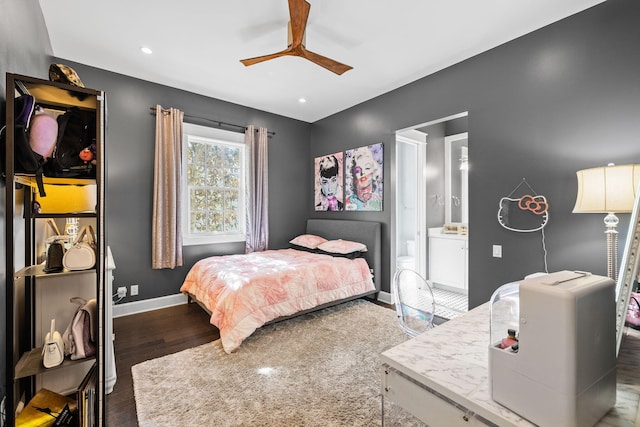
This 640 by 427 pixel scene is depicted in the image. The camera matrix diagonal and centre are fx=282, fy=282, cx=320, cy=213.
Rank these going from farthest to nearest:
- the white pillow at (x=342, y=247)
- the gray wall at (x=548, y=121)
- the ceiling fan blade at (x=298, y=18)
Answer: the white pillow at (x=342, y=247) → the gray wall at (x=548, y=121) → the ceiling fan blade at (x=298, y=18)

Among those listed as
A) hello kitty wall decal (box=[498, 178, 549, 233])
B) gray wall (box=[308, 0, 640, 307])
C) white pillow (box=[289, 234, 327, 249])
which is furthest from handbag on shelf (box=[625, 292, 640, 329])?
white pillow (box=[289, 234, 327, 249])

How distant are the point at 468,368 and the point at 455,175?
14.8 feet

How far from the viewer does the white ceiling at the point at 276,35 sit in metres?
2.33

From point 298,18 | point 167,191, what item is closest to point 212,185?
point 167,191

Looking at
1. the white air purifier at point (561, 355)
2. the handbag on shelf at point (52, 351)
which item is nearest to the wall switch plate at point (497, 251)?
the white air purifier at point (561, 355)

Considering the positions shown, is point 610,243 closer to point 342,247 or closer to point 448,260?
point 448,260

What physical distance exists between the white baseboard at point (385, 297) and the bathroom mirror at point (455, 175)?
1855mm

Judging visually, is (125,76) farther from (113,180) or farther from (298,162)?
(298,162)

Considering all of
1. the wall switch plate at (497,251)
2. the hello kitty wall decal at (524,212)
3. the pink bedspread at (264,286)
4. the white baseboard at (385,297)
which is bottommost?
the white baseboard at (385,297)

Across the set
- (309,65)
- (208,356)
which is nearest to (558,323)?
(208,356)

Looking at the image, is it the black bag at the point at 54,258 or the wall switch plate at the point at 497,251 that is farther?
the wall switch plate at the point at 497,251

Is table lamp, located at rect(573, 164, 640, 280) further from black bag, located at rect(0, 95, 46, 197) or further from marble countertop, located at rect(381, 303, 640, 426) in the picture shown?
black bag, located at rect(0, 95, 46, 197)

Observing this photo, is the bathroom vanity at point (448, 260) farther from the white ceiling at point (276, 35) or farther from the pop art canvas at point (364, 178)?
the white ceiling at point (276, 35)

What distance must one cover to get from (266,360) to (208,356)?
0.54 meters
